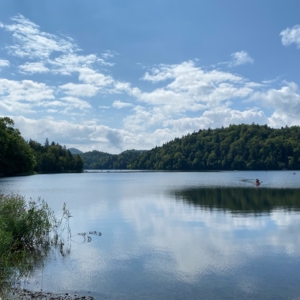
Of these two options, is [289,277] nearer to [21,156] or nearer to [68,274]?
[68,274]

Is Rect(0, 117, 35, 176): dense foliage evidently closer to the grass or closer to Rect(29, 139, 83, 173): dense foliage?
Rect(29, 139, 83, 173): dense foliage

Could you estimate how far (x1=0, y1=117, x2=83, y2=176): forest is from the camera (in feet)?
293

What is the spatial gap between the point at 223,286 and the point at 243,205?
2457cm

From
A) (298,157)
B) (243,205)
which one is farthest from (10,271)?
(298,157)

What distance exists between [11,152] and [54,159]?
54594 millimetres

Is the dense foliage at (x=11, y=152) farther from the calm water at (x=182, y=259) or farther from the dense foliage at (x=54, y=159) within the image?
the calm water at (x=182, y=259)

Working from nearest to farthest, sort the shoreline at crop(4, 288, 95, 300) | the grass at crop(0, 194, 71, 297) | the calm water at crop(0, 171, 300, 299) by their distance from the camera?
the shoreline at crop(4, 288, 95, 300), the calm water at crop(0, 171, 300, 299), the grass at crop(0, 194, 71, 297)

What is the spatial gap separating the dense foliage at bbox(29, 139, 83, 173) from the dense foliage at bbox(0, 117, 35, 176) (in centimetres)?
3312

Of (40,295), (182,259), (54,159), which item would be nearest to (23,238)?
(40,295)

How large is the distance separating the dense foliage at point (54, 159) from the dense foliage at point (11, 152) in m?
33.1

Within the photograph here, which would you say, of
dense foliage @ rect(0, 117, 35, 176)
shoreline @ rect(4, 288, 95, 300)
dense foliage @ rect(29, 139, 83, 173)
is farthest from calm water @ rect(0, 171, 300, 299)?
dense foliage @ rect(29, 139, 83, 173)

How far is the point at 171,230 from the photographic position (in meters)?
22.9

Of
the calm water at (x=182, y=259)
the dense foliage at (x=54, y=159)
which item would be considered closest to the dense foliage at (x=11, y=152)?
the dense foliage at (x=54, y=159)

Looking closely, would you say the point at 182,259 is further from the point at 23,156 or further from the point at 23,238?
the point at 23,156
